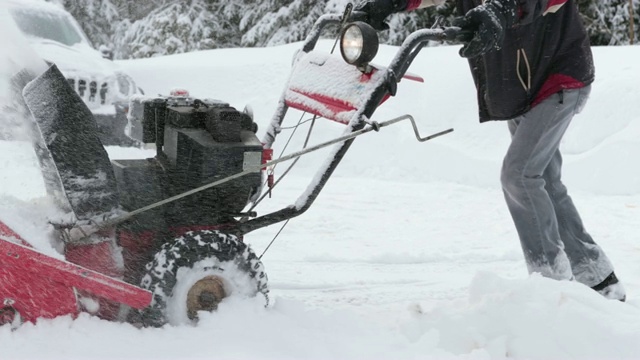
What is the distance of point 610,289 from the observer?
3.43 metres

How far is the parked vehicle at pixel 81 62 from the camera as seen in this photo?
7219 millimetres

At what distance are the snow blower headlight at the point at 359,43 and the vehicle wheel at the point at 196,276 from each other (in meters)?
0.75

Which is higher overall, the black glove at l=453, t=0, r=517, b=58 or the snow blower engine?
the black glove at l=453, t=0, r=517, b=58

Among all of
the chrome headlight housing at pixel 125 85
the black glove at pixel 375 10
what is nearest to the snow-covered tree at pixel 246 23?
the chrome headlight housing at pixel 125 85

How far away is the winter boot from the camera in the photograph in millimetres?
3426

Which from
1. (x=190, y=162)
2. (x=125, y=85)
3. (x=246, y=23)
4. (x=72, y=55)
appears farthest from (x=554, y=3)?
(x=246, y=23)

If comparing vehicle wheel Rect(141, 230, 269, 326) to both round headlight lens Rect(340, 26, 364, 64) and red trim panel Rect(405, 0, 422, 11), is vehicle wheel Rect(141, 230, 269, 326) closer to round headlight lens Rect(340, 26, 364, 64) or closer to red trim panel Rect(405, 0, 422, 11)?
round headlight lens Rect(340, 26, 364, 64)

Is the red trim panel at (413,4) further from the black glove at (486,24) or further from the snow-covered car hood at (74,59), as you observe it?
the snow-covered car hood at (74,59)

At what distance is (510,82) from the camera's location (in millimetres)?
3240

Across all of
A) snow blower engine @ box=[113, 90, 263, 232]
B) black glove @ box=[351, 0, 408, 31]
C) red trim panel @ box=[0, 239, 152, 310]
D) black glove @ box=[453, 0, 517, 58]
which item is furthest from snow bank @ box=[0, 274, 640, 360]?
black glove @ box=[351, 0, 408, 31]

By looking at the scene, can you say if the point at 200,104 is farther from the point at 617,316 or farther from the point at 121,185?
the point at 617,316

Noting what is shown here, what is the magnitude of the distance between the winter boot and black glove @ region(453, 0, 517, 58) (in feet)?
4.22

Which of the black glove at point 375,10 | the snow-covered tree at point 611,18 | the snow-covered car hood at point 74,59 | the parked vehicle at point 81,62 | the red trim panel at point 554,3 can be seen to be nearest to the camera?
the red trim panel at point 554,3

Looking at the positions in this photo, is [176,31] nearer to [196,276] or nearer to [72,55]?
[72,55]
